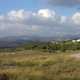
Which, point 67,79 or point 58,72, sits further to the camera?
point 58,72

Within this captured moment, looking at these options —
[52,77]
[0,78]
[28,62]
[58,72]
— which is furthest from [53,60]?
[0,78]

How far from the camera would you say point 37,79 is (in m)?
37.8

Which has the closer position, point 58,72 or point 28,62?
point 58,72

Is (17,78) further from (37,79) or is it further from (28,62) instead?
(28,62)

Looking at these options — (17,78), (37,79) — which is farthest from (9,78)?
(37,79)

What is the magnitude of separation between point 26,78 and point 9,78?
1.97 m

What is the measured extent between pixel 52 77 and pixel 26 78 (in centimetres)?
341

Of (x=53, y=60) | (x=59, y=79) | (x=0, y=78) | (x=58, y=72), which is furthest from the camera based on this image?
(x=53, y=60)

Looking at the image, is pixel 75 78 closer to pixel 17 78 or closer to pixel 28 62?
pixel 17 78

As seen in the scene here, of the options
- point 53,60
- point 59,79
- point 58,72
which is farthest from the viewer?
point 53,60

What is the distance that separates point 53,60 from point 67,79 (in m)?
37.5

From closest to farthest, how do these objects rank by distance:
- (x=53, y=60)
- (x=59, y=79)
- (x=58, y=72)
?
(x=59, y=79) → (x=58, y=72) → (x=53, y=60)

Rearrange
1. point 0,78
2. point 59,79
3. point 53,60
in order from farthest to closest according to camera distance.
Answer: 1. point 53,60
2. point 59,79
3. point 0,78

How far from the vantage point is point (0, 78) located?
115ft
